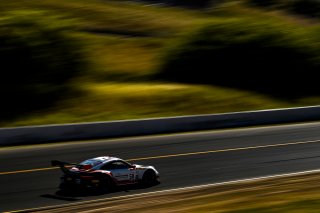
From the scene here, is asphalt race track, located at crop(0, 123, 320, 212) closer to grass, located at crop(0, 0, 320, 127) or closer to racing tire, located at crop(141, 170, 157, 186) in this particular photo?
racing tire, located at crop(141, 170, 157, 186)

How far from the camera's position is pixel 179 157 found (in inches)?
819

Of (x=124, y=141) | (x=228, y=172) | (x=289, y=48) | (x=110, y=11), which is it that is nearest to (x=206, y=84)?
(x=289, y=48)

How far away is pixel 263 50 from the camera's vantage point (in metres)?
35.6

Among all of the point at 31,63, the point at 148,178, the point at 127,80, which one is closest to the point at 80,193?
the point at 148,178

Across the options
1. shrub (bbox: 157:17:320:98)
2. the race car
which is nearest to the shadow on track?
the race car

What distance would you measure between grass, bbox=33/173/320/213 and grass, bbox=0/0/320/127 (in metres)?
12.0

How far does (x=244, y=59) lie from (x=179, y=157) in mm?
15793

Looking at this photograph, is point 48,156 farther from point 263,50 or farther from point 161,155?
point 263,50

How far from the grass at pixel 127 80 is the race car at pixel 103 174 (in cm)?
1019

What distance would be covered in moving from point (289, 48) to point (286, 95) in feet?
11.8

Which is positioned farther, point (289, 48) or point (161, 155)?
point (289, 48)

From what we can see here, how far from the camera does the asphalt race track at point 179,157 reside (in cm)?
1639

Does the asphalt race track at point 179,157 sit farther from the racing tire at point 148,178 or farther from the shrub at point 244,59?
the shrub at point 244,59

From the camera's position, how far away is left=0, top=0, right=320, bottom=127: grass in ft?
92.4
